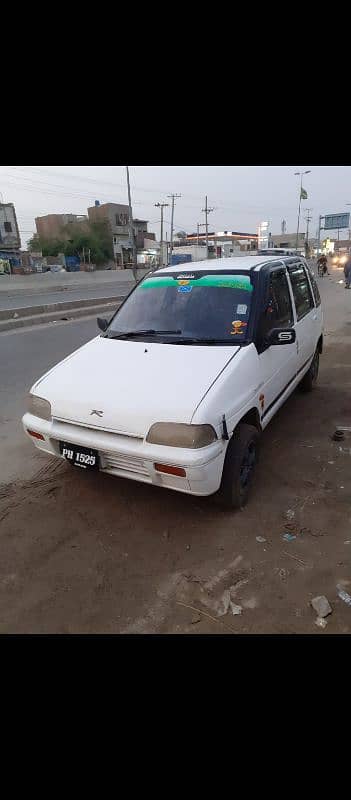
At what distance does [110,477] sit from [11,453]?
1263mm

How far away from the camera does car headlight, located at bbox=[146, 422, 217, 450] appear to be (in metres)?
2.50

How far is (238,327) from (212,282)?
0.64m

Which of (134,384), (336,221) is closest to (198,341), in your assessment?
(134,384)

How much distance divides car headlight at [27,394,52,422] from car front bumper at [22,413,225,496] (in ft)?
0.26

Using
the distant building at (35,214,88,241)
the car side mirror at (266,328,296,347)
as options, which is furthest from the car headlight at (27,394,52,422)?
the distant building at (35,214,88,241)

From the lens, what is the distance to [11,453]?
4195mm

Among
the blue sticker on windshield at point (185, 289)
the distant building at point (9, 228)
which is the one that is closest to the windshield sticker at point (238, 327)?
the blue sticker on windshield at point (185, 289)

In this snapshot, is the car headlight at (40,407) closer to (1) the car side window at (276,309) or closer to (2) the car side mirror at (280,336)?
(1) the car side window at (276,309)

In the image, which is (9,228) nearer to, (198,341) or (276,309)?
(276,309)

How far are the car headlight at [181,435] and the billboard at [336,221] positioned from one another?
240ft

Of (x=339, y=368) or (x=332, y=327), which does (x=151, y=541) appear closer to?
(x=339, y=368)

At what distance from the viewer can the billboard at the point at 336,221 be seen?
215 feet

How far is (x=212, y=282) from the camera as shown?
3730 millimetres
